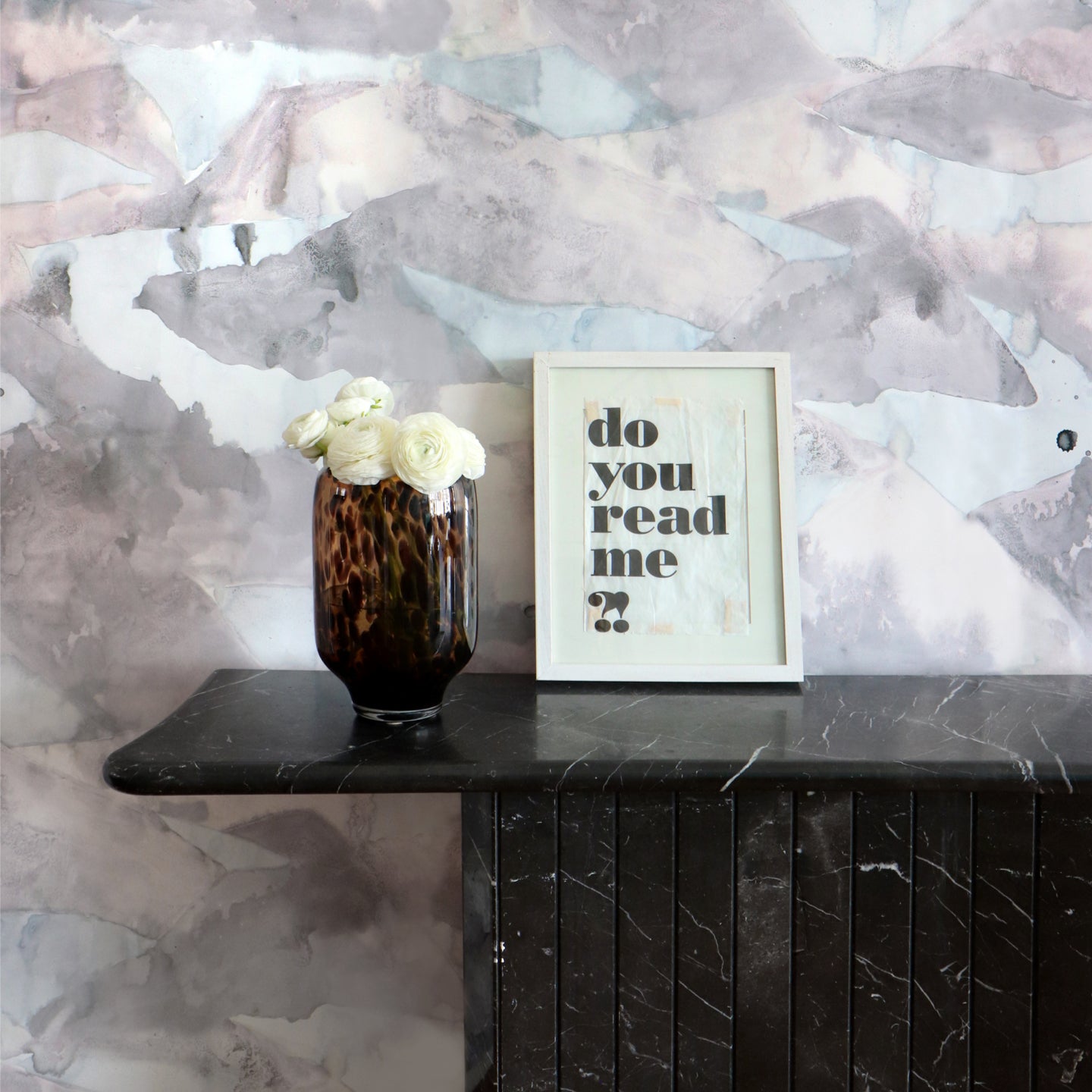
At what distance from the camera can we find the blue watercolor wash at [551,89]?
1.18 meters

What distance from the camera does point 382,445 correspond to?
92cm

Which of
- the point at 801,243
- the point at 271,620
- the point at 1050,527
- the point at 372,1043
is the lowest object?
the point at 372,1043

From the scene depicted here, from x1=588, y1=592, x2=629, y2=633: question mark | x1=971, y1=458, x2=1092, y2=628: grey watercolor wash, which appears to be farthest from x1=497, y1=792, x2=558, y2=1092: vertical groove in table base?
x1=971, y1=458, x2=1092, y2=628: grey watercolor wash

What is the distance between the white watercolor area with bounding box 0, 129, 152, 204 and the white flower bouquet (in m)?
0.54

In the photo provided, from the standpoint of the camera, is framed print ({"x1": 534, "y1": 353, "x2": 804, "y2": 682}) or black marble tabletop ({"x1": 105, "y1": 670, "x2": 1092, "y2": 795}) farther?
framed print ({"x1": 534, "y1": 353, "x2": 804, "y2": 682})

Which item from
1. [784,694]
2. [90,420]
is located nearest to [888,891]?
[784,694]

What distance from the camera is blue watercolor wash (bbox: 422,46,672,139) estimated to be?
1.18m

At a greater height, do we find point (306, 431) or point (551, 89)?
point (551, 89)

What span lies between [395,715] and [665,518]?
0.44 meters

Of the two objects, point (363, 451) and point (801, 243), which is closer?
point (363, 451)

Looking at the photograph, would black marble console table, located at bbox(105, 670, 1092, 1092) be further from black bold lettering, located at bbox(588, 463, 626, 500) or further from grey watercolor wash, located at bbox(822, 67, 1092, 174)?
grey watercolor wash, located at bbox(822, 67, 1092, 174)

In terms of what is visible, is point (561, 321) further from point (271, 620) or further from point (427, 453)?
point (271, 620)

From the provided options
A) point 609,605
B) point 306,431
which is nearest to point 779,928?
point 609,605

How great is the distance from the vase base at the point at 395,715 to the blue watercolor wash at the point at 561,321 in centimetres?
53
